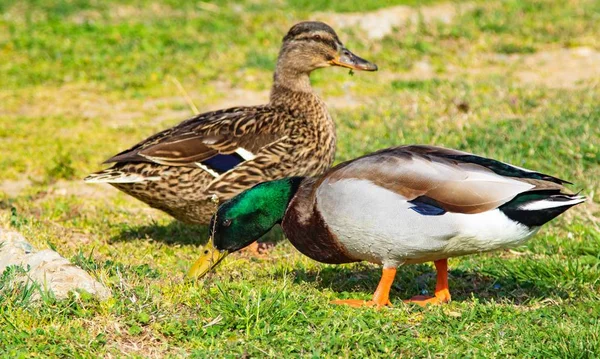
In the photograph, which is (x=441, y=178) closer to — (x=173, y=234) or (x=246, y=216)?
(x=246, y=216)

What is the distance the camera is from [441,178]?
4652mm

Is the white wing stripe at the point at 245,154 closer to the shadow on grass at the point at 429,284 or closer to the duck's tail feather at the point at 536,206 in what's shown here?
the shadow on grass at the point at 429,284

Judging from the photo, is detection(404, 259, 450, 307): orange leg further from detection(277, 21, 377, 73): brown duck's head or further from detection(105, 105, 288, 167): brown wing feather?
detection(277, 21, 377, 73): brown duck's head

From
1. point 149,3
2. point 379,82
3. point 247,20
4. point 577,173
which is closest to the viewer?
point 577,173

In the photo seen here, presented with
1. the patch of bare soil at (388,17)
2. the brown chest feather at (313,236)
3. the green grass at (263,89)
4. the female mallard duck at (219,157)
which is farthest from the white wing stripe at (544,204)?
the patch of bare soil at (388,17)

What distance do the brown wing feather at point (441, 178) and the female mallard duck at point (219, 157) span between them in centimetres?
144

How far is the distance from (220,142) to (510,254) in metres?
1.95

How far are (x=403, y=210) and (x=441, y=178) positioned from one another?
248 mm

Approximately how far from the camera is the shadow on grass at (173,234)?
255 inches

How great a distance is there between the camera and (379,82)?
10.6m

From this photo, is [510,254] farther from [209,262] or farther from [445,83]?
[445,83]

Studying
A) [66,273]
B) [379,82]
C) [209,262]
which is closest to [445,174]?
[209,262]

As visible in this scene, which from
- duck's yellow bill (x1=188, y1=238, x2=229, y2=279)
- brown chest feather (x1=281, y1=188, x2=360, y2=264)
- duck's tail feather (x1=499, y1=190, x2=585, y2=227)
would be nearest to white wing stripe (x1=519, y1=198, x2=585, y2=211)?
duck's tail feather (x1=499, y1=190, x2=585, y2=227)

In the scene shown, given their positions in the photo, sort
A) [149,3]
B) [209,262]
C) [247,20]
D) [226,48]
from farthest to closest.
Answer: [149,3]
[247,20]
[226,48]
[209,262]
